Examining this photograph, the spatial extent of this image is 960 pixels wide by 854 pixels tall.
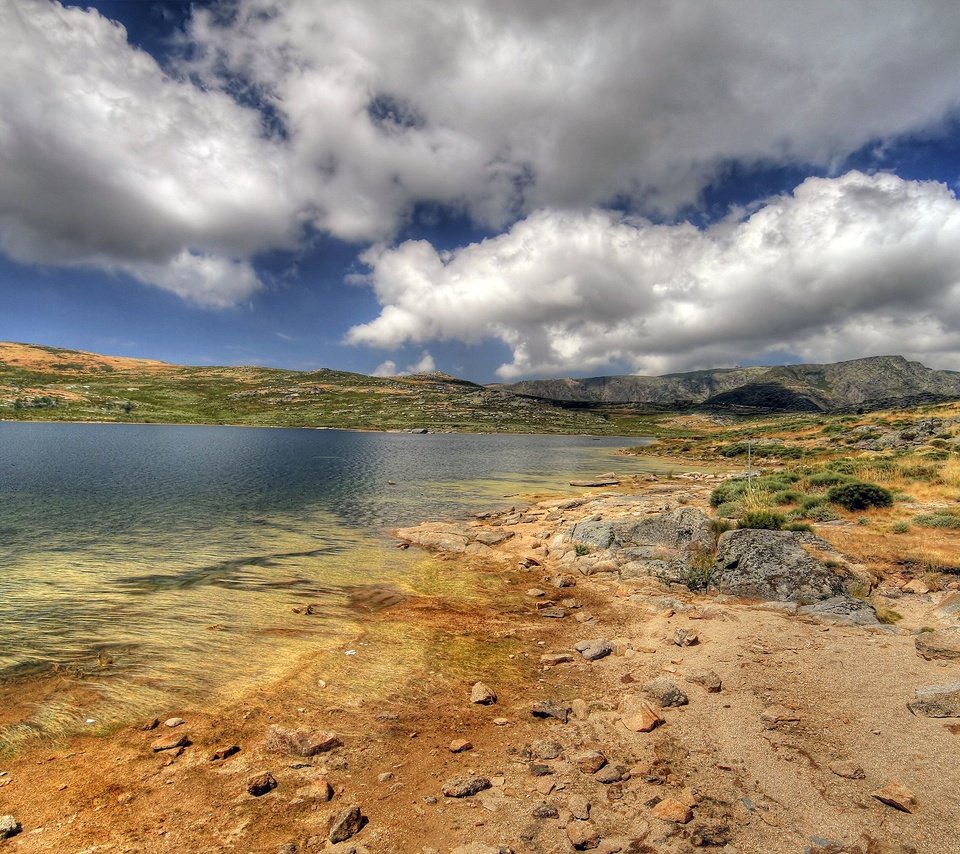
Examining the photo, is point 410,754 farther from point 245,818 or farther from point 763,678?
point 763,678

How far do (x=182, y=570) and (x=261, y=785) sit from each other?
16.7m

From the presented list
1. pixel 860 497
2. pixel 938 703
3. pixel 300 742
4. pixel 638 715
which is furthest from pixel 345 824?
pixel 860 497

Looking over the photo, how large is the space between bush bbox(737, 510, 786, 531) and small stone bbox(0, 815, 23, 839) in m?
24.7

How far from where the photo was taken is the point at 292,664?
43.3 ft

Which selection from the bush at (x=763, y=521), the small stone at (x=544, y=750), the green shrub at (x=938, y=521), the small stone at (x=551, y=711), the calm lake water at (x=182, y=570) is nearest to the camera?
the small stone at (x=544, y=750)

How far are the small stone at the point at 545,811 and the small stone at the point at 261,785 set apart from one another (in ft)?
14.9

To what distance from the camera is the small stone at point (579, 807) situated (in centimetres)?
745

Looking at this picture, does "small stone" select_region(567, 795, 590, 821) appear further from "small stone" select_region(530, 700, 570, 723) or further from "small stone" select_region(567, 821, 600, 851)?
"small stone" select_region(530, 700, 570, 723)

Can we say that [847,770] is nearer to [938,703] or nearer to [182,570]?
[938,703]

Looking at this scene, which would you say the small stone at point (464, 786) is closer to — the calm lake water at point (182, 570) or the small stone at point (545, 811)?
the small stone at point (545, 811)

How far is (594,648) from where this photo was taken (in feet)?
45.7

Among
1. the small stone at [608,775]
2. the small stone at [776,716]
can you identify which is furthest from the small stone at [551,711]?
the small stone at [776,716]

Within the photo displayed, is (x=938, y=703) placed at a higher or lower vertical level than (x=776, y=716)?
higher

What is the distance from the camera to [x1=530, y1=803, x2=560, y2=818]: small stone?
750cm
